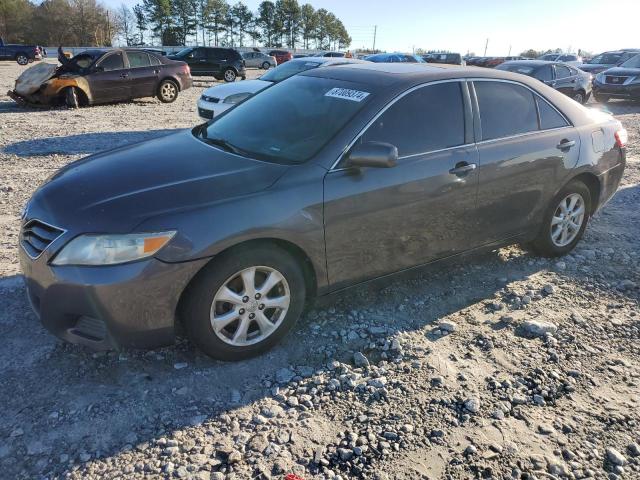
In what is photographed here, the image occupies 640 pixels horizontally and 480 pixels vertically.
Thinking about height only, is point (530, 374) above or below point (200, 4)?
below

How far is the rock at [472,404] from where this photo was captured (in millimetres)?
2729

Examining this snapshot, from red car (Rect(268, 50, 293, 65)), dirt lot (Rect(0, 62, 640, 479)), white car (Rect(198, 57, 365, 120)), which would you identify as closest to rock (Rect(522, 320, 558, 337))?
dirt lot (Rect(0, 62, 640, 479))

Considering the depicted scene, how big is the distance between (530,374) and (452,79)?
212 cm

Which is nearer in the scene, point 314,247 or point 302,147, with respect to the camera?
point 314,247

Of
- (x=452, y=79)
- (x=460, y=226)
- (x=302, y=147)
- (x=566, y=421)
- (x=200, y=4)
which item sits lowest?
(x=566, y=421)

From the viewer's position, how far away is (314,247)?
305 cm

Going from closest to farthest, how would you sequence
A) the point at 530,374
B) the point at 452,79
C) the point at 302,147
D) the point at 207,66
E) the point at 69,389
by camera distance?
the point at 69,389, the point at 530,374, the point at 302,147, the point at 452,79, the point at 207,66

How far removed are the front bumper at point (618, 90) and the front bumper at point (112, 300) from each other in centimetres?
1805

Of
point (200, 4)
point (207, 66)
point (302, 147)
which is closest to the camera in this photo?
point (302, 147)

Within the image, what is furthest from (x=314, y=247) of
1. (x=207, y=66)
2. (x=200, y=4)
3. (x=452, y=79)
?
(x=200, y=4)

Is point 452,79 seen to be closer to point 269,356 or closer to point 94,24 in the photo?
point 269,356

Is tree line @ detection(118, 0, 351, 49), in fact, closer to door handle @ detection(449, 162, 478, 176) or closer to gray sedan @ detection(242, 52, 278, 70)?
gray sedan @ detection(242, 52, 278, 70)

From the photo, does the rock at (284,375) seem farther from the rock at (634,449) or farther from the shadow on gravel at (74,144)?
the shadow on gravel at (74,144)

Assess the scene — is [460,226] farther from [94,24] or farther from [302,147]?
[94,24]
